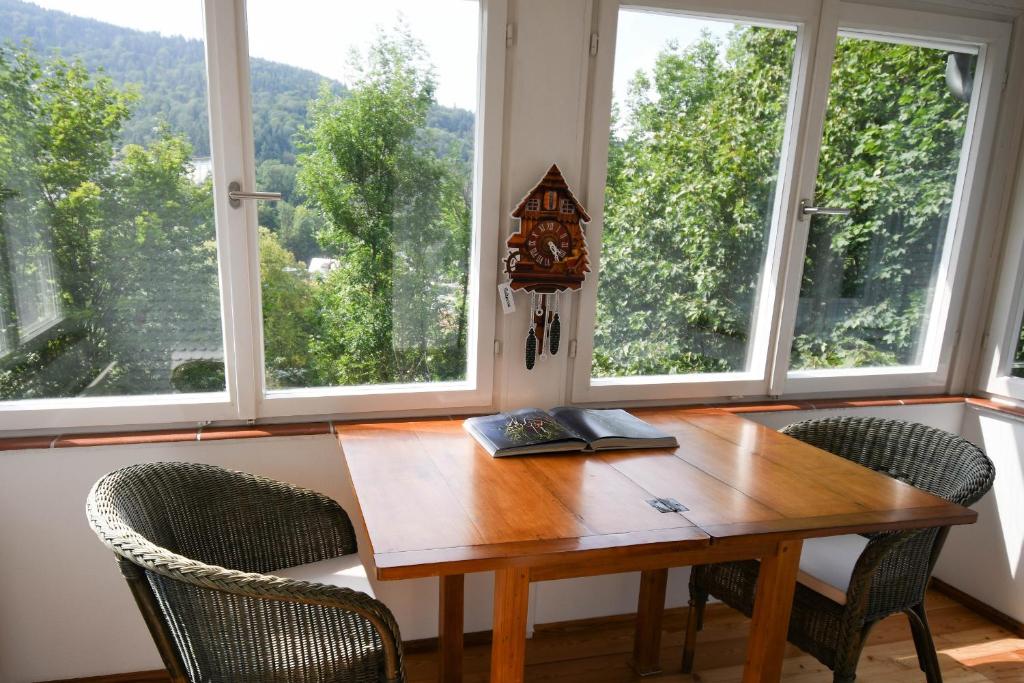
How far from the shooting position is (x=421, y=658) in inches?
87.7

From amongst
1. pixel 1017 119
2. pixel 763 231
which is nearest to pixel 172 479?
pixel 763 231

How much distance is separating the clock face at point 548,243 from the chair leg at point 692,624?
106 centimetres

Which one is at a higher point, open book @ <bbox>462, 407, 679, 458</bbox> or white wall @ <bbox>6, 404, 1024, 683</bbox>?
open book @ <bbox>462, 407, 679, 458</bbox>

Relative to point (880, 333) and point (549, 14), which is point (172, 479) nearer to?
point (549, 14)

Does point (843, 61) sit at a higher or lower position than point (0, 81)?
higher

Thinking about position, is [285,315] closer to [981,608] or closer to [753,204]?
[753,204]

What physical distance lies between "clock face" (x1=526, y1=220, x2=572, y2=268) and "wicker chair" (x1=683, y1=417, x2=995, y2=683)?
2.92ft

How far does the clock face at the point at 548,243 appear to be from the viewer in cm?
214

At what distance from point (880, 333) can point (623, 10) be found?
5.04ft

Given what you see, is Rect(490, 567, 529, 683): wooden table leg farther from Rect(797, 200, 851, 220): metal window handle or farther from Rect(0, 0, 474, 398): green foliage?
Rect(797, 200, 851, 220): metal window handle

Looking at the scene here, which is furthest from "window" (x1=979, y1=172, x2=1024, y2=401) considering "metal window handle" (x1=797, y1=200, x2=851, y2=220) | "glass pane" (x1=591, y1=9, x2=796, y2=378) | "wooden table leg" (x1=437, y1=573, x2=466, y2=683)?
"wooden table leg" (x1=437, y1=573, x2=466, y2=683)

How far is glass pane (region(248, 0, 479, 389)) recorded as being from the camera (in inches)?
77.4

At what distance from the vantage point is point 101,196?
1867 millimetres

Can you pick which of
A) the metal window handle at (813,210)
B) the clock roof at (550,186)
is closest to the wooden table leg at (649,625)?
the clock roof at (550,186)
